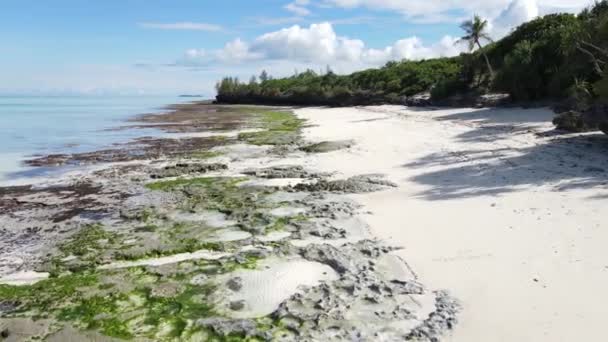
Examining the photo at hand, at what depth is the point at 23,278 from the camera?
23.0 feet

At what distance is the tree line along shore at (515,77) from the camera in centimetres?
1627

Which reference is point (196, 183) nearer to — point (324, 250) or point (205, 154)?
point (205, 154)

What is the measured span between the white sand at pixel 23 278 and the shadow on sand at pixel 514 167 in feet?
22.4

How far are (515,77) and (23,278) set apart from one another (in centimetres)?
2694

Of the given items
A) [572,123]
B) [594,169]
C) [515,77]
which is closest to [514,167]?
[594,169]

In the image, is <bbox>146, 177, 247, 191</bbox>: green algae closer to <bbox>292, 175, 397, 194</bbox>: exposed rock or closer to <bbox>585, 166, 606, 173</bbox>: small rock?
<bbox>292, 175, 397, 194</bbox>: exposed rock

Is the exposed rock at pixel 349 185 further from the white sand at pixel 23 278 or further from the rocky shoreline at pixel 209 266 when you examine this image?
the white sand at pixel 23 278

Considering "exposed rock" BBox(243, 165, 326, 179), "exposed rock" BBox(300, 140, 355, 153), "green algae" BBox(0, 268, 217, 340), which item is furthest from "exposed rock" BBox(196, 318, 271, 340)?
"exposed rock" BBox(300, 140, 355, 153)

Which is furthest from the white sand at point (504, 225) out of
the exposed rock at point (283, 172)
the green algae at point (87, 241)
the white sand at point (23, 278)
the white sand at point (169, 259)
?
the white sand at point (23, 278)

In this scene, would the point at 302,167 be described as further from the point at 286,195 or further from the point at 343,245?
the point at 343,245

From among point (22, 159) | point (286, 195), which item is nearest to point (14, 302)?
point (286, 195)

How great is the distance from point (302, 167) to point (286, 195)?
3387 mm

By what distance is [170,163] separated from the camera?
55.2 feet

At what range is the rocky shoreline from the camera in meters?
5.30
